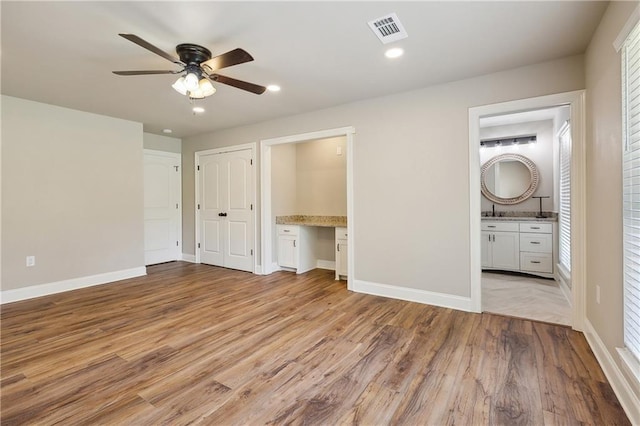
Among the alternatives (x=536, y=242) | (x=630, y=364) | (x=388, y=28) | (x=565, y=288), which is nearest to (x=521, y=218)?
(x=536, y=242)

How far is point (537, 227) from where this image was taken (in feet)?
15.1

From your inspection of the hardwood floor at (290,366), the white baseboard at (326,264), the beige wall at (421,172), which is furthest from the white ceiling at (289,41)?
the white baseboard at (326,264)

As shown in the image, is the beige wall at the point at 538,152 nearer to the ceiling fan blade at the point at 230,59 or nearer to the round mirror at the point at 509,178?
the round mirror at the point at 509,178

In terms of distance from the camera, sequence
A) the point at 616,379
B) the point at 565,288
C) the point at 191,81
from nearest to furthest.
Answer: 1. the point at 616,379
2. the point at 191,81
3. the point at 565,288

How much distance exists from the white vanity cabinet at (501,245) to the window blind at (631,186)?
10.7 ft

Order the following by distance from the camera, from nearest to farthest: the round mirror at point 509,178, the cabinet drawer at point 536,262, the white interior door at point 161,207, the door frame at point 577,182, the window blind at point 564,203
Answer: the door frame at point 577,182 < the window blind at point 564,203 < the cabinet drawer at point 536,262 < the round mirror at point 509,178 < the white interior door at point 161,207

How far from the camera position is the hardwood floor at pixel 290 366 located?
65.8 inches

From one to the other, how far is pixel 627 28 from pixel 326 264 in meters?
4.48

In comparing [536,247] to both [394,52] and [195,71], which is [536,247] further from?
[195,71]

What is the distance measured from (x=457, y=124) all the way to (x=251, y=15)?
7.68ft

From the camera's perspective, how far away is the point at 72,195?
4.19 m

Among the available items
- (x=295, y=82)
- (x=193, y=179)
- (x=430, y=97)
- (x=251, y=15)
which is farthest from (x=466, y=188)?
(x=193, y=179)

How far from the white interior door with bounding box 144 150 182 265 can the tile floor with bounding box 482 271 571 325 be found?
5599mm

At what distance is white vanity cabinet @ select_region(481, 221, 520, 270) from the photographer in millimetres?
4762
